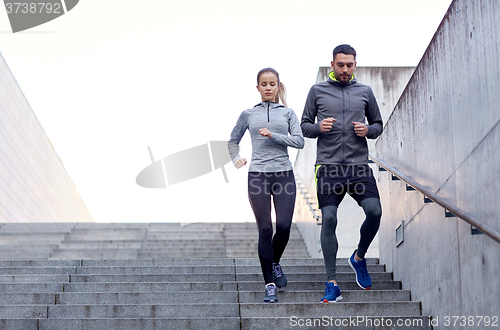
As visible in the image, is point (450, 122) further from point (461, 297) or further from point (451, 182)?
point (461, 297)

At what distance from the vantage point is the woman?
4359 mm

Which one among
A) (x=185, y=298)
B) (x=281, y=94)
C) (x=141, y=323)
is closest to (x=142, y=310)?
(x=141, y=323)

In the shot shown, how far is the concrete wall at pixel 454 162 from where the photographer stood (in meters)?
3.05

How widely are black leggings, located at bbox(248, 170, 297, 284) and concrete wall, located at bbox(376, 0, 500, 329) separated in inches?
36.2

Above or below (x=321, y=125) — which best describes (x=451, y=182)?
below

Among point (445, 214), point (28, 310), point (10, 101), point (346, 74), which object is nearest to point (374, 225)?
point (445, 214)

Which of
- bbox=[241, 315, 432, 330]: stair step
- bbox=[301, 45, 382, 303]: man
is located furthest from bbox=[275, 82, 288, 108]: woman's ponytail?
bbox=[241, 315, 432, 330]: stair step

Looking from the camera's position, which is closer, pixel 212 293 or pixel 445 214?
pixel 445 214

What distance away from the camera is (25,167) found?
Answer: 14.6 meters

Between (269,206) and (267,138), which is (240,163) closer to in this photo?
(267,138)

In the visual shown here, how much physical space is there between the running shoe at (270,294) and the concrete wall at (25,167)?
9242 mm

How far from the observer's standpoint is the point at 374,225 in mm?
4328

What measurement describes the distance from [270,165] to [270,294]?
875 millimetres

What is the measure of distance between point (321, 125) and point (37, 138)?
43.5 ft
